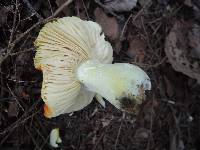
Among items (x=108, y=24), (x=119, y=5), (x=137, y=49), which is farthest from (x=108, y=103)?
(x=119, y=5)

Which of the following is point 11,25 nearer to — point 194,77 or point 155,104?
point 155,104

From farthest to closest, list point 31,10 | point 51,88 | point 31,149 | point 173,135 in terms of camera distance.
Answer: point 173,135 < point 31,149 < point 31,10 < point 51,88

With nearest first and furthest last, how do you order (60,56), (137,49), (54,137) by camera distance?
(60,56) < (54,137) < (137,49)

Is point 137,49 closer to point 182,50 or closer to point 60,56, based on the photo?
point 182,50

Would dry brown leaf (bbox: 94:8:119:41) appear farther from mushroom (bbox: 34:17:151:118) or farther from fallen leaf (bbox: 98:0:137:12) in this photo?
mushroom (bbox: 34:17:151:118)

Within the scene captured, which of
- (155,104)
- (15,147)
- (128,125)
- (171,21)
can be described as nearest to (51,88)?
(15,147)

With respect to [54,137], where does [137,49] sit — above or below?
above

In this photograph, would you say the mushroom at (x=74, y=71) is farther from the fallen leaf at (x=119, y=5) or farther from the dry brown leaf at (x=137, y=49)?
the dry brown leaf at (x=137, y=49)

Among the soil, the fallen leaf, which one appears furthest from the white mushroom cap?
the fallen leaf
